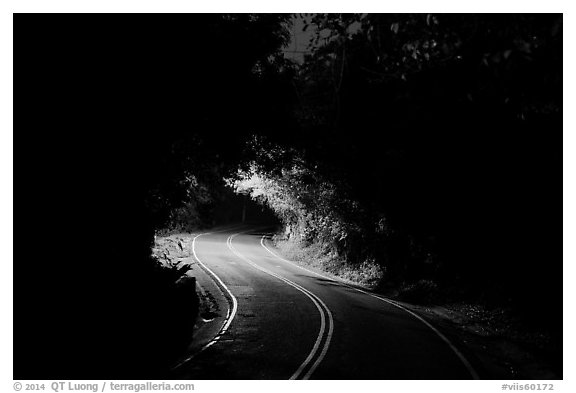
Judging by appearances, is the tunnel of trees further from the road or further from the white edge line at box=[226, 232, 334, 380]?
the white edge line at box=[226, 232, 334, 380]

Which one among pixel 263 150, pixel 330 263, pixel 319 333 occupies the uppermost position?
pixel 263 150

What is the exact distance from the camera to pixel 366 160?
2156cm

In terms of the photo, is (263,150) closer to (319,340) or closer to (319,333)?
(319,333)

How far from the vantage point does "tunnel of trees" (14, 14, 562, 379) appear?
25.7 feet

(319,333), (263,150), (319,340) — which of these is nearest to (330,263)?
(263,150)

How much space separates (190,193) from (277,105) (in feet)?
17.9

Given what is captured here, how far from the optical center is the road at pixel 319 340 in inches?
369

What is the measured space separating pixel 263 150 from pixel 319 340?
1023 centimetres

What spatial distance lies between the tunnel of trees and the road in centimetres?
206

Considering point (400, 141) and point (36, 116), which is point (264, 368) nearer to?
point (36, 116)

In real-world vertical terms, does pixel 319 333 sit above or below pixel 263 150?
below

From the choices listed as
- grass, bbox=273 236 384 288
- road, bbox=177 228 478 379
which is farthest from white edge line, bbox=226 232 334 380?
grass, bbox=273 236 384 288

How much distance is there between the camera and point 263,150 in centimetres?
1950

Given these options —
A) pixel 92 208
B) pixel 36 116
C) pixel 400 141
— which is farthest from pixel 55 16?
pixel 400 141
